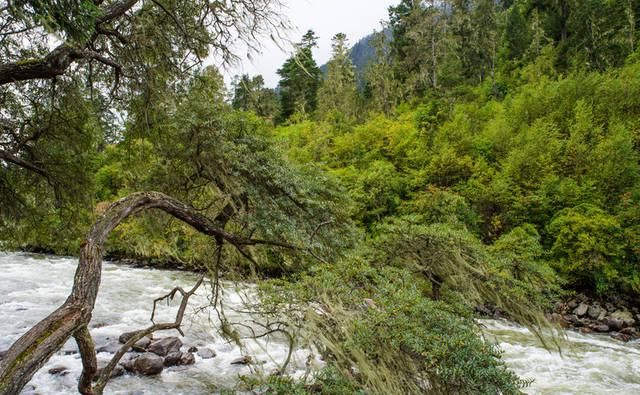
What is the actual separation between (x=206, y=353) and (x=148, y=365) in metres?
1.23

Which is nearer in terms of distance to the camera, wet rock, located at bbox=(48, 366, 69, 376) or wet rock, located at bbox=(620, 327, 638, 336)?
wet rock, located at bbox=(48, 366, 69, 376)

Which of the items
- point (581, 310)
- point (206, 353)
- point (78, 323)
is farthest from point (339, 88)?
point (78, 323)

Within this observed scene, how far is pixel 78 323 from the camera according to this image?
6.75 feet

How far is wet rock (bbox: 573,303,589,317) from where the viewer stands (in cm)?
1084

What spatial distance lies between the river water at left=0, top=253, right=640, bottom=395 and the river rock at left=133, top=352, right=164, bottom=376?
0.13 metres

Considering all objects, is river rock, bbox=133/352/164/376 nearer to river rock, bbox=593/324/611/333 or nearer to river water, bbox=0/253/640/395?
river water, bbox=0/253/640/395

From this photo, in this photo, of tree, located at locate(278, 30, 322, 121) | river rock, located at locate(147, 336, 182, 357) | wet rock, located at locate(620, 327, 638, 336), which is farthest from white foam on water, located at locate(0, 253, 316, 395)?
tree, located at locate(278, 30, 322, 121)

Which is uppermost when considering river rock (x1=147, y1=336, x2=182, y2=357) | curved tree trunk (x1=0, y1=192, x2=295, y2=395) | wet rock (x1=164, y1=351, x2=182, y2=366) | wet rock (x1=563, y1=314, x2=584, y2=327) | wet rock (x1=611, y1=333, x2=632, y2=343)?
curved tree trunk (x1=0, y1=192, x2=295, y2=395)

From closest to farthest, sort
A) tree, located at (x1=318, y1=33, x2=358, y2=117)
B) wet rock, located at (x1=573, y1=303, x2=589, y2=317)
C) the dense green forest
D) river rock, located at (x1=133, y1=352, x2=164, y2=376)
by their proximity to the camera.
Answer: the dense green forest → river rock, located at (x1=133, y1=352, x2=164, y2=376) → wet rock, located at (x1=573, y1=303, x2=589, y2=317) → tree, located at (x1=318, y1=33, x2=358, y2=117)

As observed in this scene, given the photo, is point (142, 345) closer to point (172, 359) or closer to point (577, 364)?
point (172, 359)

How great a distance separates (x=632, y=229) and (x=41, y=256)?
25081 millimetres

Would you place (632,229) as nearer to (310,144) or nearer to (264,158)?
(264,158)

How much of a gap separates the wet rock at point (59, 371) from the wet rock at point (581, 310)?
12.5 m

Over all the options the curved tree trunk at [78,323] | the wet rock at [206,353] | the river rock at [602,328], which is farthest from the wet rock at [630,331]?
the curved tree trunk at [78,323]
